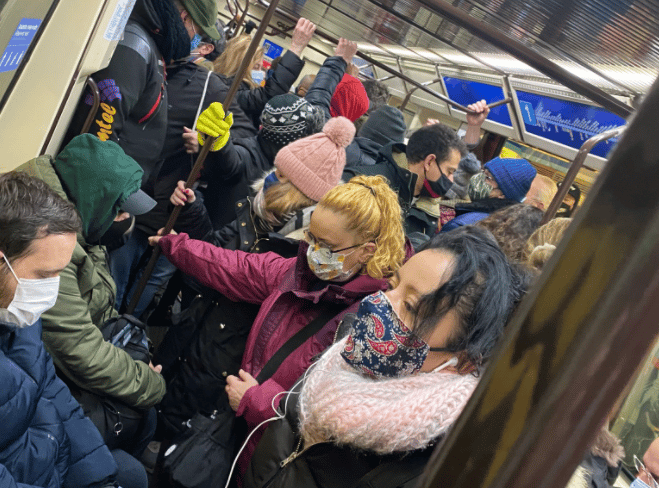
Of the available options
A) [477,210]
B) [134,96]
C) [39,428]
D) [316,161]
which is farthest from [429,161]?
[39,428]

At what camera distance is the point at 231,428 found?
6.87ft

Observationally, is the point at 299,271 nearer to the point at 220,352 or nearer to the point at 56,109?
the point at 220,352

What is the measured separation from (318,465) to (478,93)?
4.79m

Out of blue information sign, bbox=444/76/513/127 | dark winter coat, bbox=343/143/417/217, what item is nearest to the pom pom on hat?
dark winter coat, bbox=343/143/417/217

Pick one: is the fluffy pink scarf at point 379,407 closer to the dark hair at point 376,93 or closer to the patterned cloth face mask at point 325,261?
the patterned cloth face mask at point 325,261

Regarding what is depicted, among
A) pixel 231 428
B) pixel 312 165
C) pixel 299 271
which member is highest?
pixel 312 165

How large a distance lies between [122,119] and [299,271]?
1018mm

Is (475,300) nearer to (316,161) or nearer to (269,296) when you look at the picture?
(269,296)

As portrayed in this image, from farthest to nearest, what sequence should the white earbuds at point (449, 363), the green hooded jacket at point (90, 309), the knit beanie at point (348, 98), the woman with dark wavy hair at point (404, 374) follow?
the knit beanie at point (348, 98), the green hooded jacket at point (90, 309), the white earbuds at point (449, 363), the woman with dark wavy hair at point (404, 374)

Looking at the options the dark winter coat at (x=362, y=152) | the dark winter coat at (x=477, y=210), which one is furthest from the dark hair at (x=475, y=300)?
the dark winter coat at (x=362, y=152)

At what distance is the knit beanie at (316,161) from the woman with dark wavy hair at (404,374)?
1109 millimetres

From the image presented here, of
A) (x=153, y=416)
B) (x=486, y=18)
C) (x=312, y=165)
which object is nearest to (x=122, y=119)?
(x=312, y=165)

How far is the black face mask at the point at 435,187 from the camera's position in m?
3.23

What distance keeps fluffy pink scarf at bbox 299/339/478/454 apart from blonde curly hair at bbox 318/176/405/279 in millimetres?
594
